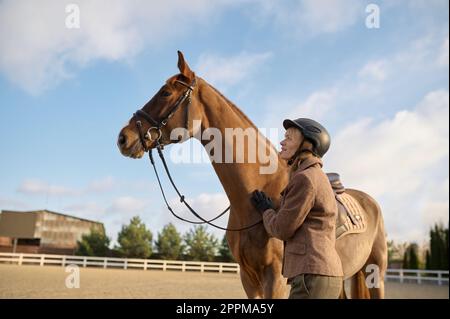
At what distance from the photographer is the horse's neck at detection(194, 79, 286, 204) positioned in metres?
3.00

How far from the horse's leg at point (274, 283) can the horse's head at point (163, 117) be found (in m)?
1.27

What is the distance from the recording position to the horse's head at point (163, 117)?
3039 millimetres

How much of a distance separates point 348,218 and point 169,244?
31.6m

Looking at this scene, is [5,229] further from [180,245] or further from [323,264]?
[323,264]

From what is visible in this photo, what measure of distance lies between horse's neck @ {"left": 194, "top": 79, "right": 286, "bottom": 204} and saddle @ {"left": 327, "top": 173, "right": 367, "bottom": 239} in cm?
60

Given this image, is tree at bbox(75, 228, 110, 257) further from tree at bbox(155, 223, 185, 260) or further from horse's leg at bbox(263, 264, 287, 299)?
horse's leg at bbox(263, 264, 287, 299)

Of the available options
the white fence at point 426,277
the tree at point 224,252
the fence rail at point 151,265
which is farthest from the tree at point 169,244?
the white fence at point 426,277

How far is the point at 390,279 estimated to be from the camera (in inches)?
912

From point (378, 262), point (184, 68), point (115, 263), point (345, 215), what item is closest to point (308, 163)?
point (345, 215)

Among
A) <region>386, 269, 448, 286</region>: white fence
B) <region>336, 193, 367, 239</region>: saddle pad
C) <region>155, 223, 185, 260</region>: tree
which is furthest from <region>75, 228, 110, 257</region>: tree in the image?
<region>336, 193, 367, 239</region>: saddle pad

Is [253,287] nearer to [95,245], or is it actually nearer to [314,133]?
[314,133]

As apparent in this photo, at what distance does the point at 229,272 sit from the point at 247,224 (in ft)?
80.9
